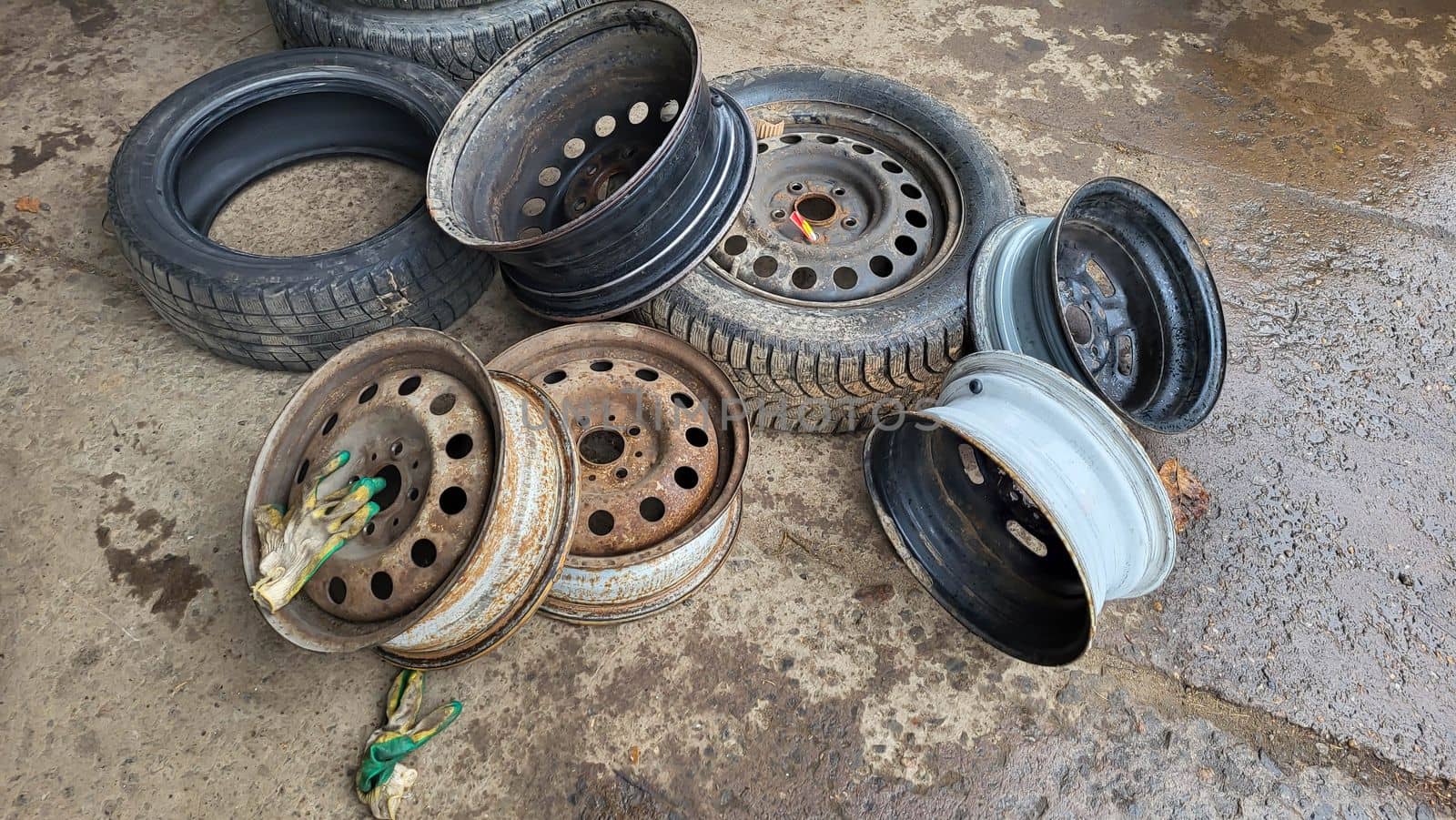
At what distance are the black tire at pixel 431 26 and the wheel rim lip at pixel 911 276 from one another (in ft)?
3.13

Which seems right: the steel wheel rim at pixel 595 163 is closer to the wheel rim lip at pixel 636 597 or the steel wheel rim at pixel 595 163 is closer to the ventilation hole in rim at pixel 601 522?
the ventilation hole in rim at pixel 601 522

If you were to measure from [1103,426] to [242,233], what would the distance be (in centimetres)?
337

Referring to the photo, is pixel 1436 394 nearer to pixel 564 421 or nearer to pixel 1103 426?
pixel 1103 426

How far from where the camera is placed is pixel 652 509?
222cm

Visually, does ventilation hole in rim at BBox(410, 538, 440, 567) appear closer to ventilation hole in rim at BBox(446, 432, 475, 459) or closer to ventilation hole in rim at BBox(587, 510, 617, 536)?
ventilation hole in rim at BBox(446, 432, 475, 459)

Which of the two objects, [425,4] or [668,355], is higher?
[425,4]

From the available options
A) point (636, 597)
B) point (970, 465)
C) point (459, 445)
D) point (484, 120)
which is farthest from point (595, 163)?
point (970, 465)

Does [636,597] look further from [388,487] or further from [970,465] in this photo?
[970,465]

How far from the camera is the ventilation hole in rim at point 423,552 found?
6.14 ft

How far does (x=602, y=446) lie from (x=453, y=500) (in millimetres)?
637

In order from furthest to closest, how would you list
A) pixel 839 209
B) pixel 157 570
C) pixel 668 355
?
pixel 839 209
pixel 668 355
pixel 157 570

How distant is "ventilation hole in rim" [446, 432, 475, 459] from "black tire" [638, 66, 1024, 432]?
0.80 meters

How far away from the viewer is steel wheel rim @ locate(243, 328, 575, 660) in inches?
69.5

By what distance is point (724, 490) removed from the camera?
212 cm
